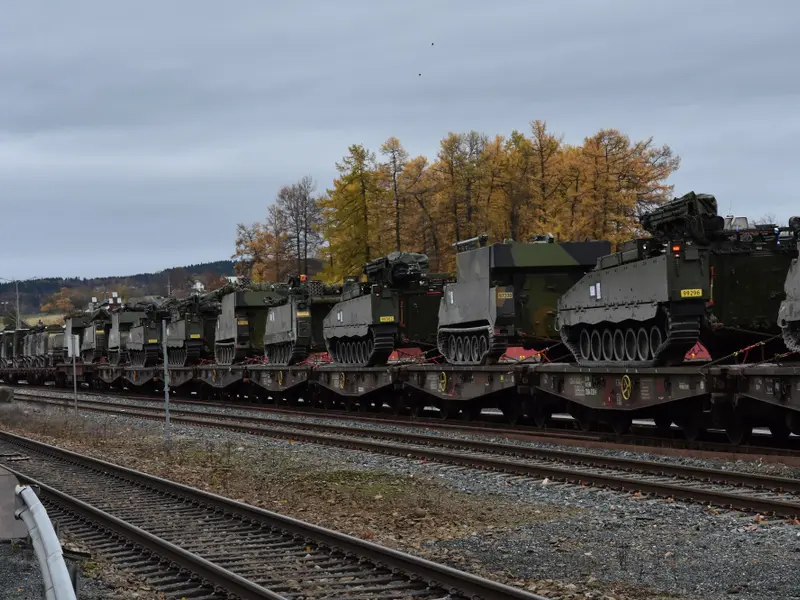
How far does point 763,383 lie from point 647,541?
535 cm

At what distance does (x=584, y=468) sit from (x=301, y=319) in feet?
63.9

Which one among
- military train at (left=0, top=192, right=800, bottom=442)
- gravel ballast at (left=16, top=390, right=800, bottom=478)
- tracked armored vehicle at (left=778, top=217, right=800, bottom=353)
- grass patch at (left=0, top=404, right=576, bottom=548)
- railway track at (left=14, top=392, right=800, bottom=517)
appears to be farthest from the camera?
military train at (left=0, top=192, right=800, bottom=442)

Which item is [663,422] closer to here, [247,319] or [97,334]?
[247,319]

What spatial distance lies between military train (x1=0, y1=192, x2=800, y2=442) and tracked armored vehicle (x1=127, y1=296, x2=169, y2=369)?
8.90 m

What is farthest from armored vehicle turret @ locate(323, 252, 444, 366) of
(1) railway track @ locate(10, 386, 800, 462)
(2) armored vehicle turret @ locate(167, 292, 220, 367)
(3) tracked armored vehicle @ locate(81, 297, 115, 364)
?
(3) tracked armored vehicle @ locate(81, 297, 115, 364)

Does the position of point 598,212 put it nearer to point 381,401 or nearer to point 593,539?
point 381,401

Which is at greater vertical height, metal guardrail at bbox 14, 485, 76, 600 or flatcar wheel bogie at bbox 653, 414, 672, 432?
metal guardrail at bbox 14, 485, 76, 600

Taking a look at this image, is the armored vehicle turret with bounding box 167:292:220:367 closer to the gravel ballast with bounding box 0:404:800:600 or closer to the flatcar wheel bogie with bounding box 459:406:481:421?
the flatcar wheel bogie with bounding box 459:406:481:421

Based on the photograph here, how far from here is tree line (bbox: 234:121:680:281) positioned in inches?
1893

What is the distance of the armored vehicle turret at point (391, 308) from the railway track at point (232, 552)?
511 inches

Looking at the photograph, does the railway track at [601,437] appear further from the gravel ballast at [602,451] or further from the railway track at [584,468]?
the railway track at [584,468]

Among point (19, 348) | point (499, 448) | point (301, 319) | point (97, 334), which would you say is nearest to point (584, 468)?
point (499, 448)

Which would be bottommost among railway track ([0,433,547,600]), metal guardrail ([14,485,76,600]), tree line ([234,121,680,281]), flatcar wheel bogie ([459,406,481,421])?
railway track ([0,433,547,600])

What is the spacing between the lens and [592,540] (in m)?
9.47
